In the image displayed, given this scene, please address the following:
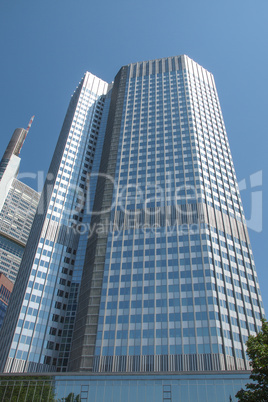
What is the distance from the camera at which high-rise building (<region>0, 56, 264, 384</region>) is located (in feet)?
232

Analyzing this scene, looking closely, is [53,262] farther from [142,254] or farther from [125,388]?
[125,388]

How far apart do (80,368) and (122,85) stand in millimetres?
108650

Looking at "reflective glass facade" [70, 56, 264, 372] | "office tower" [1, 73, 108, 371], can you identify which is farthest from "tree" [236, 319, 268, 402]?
"office tower" [1, 73, 108, 371]

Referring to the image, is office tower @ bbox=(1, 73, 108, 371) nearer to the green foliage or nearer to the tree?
the green foliage

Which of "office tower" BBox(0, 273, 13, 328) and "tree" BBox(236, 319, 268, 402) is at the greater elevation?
"office tower" BBox(0, 273, 13, 328)

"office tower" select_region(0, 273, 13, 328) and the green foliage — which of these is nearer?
the green foliage

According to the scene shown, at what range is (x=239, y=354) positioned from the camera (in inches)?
2662

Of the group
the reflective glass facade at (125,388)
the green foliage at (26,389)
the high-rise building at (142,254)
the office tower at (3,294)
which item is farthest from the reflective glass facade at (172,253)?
the office tower at (3,294)

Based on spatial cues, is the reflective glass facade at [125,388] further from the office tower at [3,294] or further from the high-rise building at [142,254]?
the office tower at [3,294]

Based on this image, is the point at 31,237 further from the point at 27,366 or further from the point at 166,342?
the point at 166,342

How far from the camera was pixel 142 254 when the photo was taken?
84500mm

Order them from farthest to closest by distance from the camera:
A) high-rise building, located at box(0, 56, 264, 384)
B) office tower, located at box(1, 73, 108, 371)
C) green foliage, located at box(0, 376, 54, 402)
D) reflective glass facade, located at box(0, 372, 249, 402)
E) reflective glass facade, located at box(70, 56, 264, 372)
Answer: office tower, located at box(1, 73, 108, 371)
high-rise building, located at box(0, 56, 264, 384)
reflective glass facade, located at box(70, 56, 264, 372)
green foliage, located at box(0, 376, 54, 402)
reflective glass facade, located at box(0, 372, 249, 402)

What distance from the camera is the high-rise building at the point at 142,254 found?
232 feet

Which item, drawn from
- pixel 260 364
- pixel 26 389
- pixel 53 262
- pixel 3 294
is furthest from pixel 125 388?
pixel 3 294
